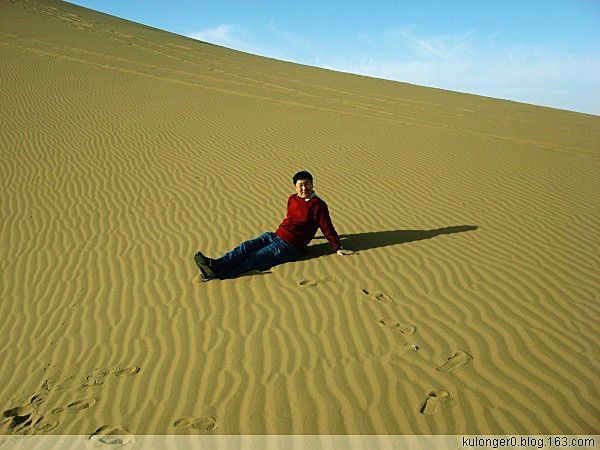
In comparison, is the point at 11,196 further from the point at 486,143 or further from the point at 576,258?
the point at 486,143

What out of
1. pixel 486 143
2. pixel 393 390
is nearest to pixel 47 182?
pixel 393 390

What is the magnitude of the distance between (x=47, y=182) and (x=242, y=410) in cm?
797

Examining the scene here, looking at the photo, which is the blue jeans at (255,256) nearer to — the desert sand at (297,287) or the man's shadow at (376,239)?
the desert sand at (297,287)

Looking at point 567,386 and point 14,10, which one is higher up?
point 14,10

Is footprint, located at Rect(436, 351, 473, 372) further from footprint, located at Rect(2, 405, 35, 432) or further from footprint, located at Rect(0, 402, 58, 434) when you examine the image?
footprint, located at Rect(2, 405, 35, 432)

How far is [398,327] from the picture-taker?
13.1 feet

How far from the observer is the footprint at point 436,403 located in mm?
2973

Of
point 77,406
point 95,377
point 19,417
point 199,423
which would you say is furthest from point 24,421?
point 199,423

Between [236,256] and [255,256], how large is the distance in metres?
0.23

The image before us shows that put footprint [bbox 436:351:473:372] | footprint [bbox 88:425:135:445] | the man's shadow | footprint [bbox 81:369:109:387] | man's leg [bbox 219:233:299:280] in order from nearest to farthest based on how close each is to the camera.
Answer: footprint [bbox 88:425:135:445] → footprint [bbox 436:351:473:372] → footprint [bbox 81:369:109:387] → man's leg [bbox 219:233:299:280] → the man's shadow

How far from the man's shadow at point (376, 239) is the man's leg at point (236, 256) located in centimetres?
56

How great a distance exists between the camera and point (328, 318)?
13.9ft

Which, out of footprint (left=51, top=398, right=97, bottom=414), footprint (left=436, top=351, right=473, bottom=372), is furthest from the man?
footprint (left=436, top=351, right=473, bottom=372)

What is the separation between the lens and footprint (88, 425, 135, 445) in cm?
289
